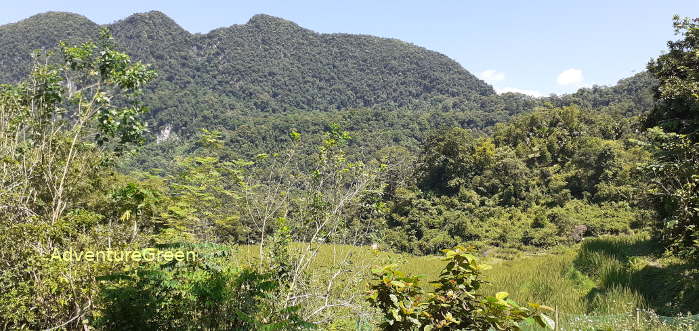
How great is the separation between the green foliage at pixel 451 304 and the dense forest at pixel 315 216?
0.01 metres

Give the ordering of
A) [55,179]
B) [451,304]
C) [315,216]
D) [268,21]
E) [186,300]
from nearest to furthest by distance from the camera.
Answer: [451,304] < [186,300] < [55,179] < [315,216] < [268,21]

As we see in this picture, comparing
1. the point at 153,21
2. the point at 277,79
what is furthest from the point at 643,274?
the point at 153,21

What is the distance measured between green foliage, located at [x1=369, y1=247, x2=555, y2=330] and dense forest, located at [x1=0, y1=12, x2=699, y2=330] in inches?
0.5

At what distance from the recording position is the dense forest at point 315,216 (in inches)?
133

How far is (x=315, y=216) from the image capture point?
5.00m

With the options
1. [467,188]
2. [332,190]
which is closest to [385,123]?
[467,188]

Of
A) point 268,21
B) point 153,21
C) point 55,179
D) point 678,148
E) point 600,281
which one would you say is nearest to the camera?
point 55,179

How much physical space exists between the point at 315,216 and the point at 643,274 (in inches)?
278

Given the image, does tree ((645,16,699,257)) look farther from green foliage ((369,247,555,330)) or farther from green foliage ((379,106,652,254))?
green foliage ((379,106,652,254))

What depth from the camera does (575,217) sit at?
2159 cm

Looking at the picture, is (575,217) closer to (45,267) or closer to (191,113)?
(45,267)

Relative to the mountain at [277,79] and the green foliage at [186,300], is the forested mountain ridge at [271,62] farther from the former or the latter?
the green foliage at [186,300]

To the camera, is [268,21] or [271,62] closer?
[271,62]

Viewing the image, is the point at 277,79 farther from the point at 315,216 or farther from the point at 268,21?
the point at 315,216
